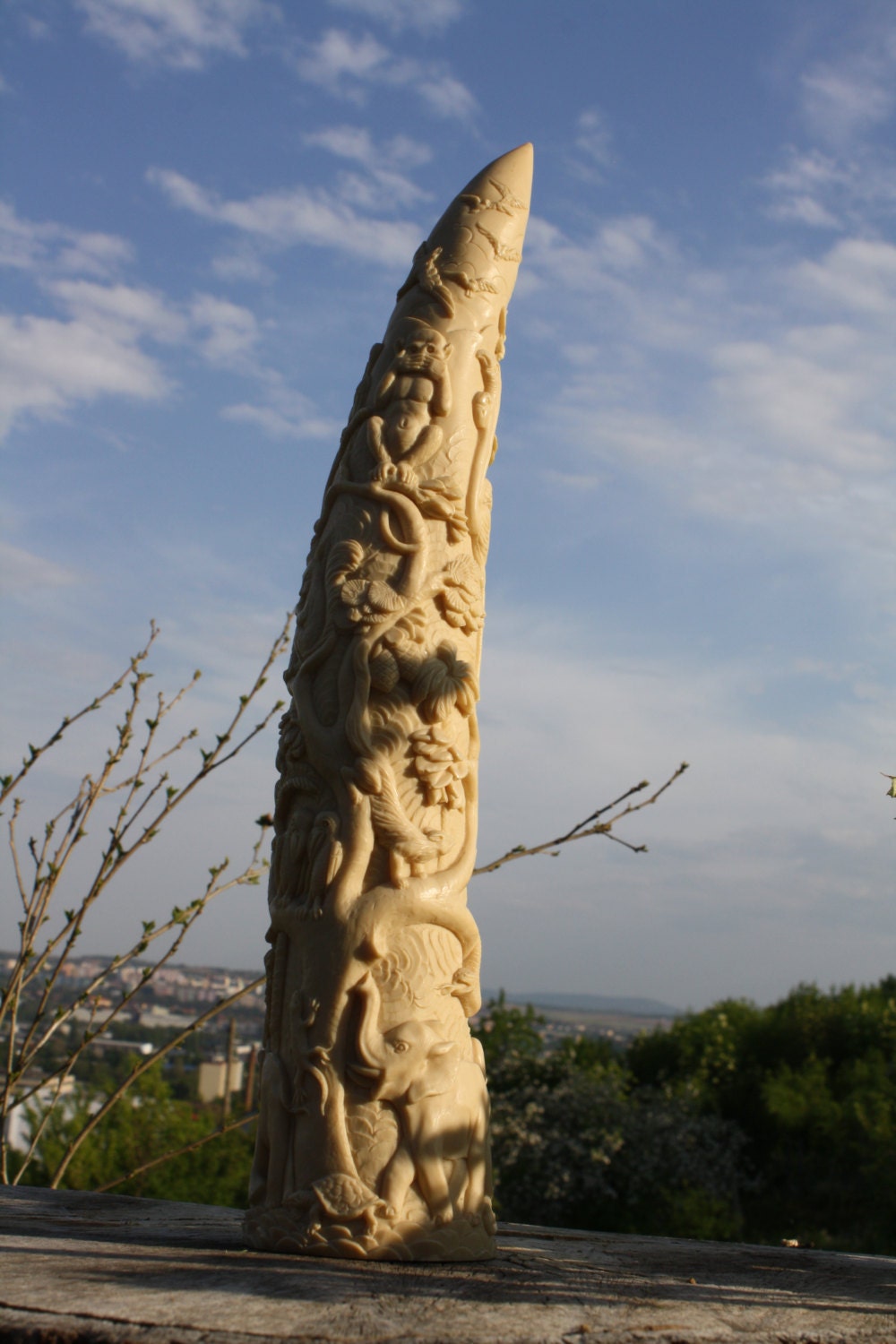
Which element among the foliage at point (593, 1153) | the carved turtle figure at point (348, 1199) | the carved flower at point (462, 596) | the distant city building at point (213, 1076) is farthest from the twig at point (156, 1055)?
the distant city building at point (213, 1076)

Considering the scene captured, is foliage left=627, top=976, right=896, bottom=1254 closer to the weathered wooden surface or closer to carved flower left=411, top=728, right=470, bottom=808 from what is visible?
the weathered wooden surface

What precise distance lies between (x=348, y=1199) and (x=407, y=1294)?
0.49 meters

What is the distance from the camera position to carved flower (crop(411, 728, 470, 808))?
11.4ft

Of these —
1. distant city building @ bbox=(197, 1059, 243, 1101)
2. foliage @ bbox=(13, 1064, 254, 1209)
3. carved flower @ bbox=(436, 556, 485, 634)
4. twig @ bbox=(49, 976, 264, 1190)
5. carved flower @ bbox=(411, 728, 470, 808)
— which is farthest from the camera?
distant city building @ bbox=(197, 1059, 243, 1101)

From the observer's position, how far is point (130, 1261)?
A: 2.86 m

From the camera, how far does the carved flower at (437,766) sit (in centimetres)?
346

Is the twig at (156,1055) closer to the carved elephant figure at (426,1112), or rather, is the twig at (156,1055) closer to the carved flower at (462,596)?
the carved elephant figure at (426,1112)

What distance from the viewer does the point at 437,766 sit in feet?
11.4

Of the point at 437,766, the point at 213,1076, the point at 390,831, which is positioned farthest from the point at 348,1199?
the point at 213,1076

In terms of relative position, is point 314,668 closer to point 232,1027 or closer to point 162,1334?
point 162,1334

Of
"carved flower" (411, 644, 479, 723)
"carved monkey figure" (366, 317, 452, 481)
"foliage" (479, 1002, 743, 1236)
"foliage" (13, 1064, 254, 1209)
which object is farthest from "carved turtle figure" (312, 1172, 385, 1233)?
"foliage" (479, 1002, 743, 1236)

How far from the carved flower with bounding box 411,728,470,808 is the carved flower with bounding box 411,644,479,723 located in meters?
0.06

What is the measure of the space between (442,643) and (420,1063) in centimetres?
→ 130

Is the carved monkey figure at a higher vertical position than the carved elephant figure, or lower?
higher
